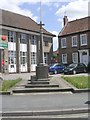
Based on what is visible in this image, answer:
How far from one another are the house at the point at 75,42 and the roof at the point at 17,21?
304 cm

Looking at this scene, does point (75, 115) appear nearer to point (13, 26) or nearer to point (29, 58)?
point (13, 26)

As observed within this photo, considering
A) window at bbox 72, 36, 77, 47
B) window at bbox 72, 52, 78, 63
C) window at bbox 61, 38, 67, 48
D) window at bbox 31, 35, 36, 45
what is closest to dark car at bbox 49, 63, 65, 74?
window at bbox 72, 52, 78, 63

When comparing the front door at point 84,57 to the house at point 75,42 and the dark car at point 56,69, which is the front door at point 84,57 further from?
the dark car at point 56,69

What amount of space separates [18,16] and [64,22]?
9399 mm

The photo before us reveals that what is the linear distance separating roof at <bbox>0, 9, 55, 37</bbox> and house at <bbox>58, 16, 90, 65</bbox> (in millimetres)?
3041

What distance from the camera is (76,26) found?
51.0 m

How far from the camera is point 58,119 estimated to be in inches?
378

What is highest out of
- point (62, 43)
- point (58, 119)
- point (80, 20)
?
point (80, 20)

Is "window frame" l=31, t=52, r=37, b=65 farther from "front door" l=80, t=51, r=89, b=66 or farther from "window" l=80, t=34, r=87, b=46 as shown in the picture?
"window" l=80, t=34, r=87, b=46

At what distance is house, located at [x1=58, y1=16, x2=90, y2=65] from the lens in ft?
153

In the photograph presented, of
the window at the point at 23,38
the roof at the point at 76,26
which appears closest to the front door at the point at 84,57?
the roof at the point at 76,26

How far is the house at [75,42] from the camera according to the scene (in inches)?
1836

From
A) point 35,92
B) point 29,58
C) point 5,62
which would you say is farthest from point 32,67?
point 35,92

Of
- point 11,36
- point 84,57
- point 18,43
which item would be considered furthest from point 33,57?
point 84,57
